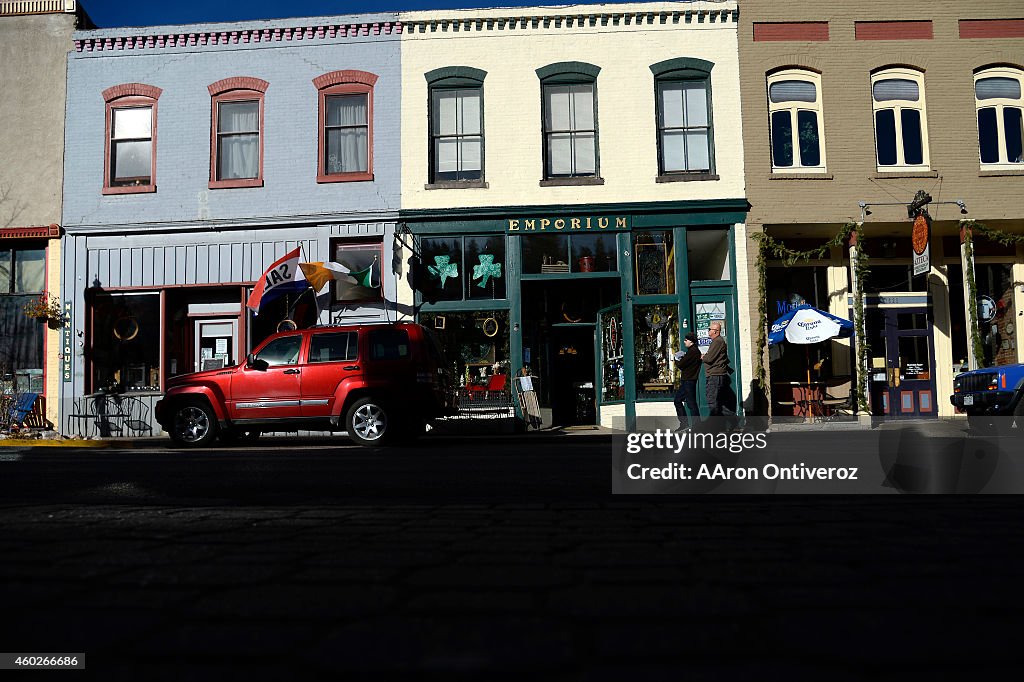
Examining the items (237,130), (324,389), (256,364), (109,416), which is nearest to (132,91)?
(237,130)

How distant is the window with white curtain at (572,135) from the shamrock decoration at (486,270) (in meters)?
2.21

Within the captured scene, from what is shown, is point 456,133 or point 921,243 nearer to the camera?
point 921,243

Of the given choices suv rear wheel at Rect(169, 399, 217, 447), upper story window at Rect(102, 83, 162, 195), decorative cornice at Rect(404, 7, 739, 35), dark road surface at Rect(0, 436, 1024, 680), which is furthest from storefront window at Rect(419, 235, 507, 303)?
dark road surface at Rect(0, 436, 1024, 680)

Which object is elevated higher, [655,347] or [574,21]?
[574,21]

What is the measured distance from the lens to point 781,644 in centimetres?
168

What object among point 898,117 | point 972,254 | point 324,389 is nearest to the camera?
point 324,389

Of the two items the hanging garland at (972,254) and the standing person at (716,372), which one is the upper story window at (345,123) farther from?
the hanging garland at (972,254)

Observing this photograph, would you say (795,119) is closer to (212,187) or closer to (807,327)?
(807,327)

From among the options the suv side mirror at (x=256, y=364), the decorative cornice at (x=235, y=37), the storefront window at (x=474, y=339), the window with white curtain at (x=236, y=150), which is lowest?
the suv side mirror at (x=256, y=364)

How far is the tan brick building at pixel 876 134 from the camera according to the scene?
1728 cm

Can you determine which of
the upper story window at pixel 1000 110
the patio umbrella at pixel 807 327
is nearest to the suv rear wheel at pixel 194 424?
the patio umbrella at pixel 807 327

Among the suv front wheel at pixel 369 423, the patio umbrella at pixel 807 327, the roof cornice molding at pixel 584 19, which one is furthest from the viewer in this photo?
the roof cornice molding at pixel 584 19

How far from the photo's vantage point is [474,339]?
17406 millimetres

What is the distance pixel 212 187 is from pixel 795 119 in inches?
489
